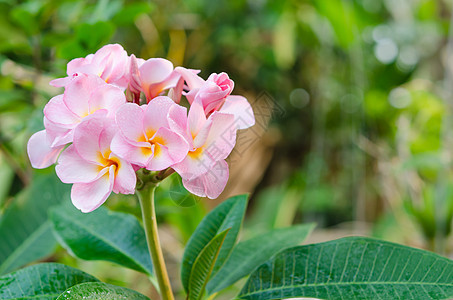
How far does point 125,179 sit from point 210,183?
63mm

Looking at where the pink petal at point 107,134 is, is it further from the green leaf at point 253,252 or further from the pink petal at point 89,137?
the green leaf at point 253,252

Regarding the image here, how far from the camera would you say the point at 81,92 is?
31 cm

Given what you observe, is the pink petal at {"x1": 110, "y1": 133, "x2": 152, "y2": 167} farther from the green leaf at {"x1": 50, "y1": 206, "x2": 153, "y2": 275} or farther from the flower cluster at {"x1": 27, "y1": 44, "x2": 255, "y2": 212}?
the green leaf at {"x1": 50, "y1": 206, "x2": 153, "y2": 275}

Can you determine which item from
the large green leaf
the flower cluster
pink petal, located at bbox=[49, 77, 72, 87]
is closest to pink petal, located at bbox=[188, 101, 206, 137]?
the flower cluster

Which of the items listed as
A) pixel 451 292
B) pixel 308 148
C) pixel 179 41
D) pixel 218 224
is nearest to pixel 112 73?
pixel 218 224

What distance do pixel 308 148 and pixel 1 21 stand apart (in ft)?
9.19

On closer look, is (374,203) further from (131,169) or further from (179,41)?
(131,169)

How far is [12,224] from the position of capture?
0.59m

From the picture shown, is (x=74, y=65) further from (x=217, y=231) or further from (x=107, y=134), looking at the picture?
(x=217, y=231)

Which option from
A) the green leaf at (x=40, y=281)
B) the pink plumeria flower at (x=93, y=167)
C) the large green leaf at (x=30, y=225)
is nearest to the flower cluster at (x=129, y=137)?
the pink plumeria flower at (x=93, y=167)

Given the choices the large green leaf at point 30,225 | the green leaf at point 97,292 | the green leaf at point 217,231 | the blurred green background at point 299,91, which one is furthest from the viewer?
the blurred green background at point 299,91

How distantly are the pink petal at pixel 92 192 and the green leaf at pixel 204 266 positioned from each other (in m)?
0.10

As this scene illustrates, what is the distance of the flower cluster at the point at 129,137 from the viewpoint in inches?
11.5

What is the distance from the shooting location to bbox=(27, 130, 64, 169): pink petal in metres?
0.34
